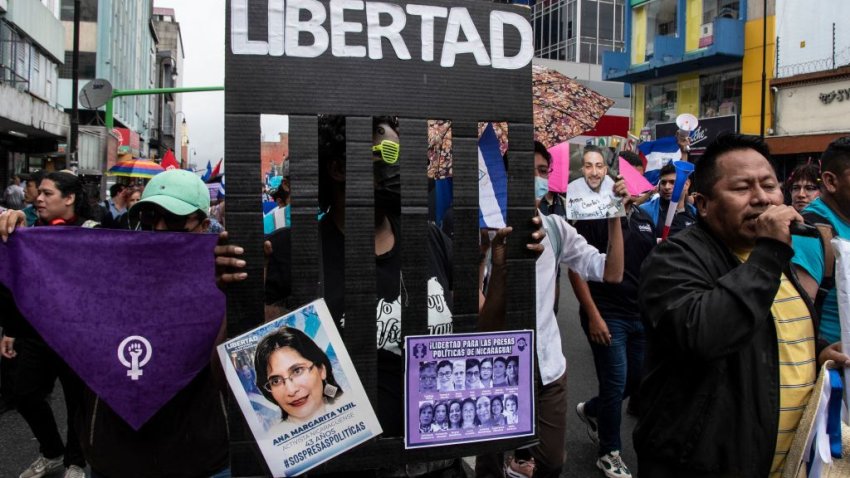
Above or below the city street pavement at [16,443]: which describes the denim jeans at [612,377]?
above

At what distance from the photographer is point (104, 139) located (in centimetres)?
1617

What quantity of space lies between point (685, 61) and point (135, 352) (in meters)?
27.4

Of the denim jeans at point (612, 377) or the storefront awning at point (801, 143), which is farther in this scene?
the storefront awning at point (801, 143)

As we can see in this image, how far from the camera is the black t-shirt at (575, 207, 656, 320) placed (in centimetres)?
468

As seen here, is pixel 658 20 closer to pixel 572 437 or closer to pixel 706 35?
pixel 706 35

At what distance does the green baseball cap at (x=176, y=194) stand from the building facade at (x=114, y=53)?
89.2 feet

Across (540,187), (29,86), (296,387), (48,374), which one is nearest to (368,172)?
(296,387)

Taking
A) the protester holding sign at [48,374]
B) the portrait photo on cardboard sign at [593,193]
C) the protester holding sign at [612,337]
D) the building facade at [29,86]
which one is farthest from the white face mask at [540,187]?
the building facade at [29,86]

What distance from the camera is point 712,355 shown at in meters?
1.92

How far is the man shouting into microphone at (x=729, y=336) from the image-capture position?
6.32 feet

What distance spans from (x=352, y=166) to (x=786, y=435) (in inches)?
60.7

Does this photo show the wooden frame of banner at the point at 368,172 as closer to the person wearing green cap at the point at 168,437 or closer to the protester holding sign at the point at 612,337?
the person wearing green cap at the point at 168,437

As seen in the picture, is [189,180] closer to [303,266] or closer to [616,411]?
[303,266]

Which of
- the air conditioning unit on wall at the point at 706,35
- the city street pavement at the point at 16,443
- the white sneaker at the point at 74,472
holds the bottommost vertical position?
the city street pavement at the point at 16,443
